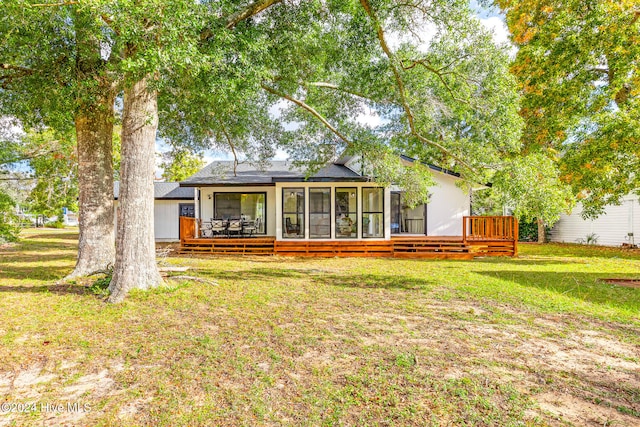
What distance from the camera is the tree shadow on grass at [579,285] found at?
19.2 feet

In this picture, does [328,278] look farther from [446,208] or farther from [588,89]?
[588,89]

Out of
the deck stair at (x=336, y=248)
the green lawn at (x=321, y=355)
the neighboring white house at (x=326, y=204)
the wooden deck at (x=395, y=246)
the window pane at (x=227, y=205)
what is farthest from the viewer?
the window pane at (x=227, y=205)

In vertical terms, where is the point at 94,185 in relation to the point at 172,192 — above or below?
below

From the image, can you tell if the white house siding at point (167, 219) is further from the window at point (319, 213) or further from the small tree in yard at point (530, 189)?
the small tree in yard at point (530, 189)

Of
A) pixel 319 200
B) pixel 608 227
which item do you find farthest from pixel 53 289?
pixel 608 227

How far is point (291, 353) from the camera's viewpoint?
3521 mm

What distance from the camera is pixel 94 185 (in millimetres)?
7344

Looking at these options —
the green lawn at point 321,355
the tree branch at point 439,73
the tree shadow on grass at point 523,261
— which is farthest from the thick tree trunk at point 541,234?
the tree branch at point 439,73

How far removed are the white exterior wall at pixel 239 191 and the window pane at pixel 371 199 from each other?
4096 millimetres

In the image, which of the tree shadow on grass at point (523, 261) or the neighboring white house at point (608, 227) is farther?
the neighboring white house at point (608, 227)

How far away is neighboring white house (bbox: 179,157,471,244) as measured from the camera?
13172 millimetres

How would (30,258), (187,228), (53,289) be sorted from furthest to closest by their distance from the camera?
(187,228), (30,258), (53,289)

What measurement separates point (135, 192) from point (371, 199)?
9.17 metres

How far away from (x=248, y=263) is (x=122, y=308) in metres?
5.61
